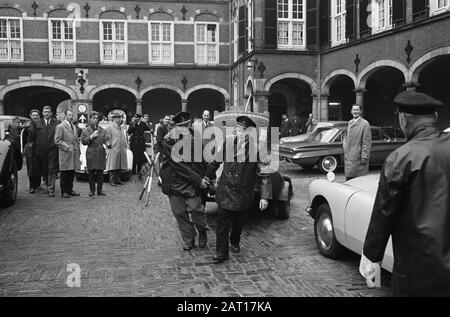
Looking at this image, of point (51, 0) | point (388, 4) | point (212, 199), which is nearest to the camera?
point (212, 199)

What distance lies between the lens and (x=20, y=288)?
3.83m

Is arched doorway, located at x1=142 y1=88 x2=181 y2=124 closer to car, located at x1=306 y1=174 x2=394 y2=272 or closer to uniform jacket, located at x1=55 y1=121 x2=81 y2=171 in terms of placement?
uniform jacket, located at x1=55 y1=121 x2=81 y2=171

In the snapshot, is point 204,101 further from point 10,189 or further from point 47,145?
point 10,189

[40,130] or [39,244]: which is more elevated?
[40,130]

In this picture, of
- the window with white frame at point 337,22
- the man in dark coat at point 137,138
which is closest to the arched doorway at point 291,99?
the window with white frame at point 337,22

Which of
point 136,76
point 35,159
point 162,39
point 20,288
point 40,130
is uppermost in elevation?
point 162,39

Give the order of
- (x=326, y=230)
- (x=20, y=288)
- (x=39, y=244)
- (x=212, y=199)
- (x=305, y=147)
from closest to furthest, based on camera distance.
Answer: (x=20, y=288)
(x=326, y=230)
(x=39, y=244)
(x=212, y=199)
(x=305, y=147)

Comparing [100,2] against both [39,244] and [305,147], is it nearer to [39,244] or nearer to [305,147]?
[305,147]

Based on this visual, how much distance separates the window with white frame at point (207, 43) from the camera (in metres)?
24.2

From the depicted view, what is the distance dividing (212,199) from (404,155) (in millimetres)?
4178

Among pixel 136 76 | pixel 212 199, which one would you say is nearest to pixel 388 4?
pixel 212 199

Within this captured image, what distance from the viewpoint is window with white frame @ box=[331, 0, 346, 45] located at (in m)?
17.5

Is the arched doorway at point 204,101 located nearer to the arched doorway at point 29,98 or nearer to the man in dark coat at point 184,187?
the arched doorway at point 29,98

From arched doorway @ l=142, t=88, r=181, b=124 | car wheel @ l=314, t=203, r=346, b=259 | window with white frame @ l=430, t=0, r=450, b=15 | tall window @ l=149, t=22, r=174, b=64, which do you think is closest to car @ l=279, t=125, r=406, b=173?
window with white frame @ l=430, t=0, r=450, b=15
